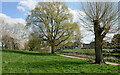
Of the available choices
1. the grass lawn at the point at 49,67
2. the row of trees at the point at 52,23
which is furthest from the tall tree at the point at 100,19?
the row of trees at the point at 52,23

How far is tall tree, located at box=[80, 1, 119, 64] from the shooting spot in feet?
21.9

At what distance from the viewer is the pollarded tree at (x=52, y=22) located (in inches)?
595

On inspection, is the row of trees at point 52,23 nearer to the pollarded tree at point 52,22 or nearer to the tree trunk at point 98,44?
the pollarded tree at point 52,22

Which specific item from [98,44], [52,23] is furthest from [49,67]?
[52,23]

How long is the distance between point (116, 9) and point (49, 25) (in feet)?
32.9

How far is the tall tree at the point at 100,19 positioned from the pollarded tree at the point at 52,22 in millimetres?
7680

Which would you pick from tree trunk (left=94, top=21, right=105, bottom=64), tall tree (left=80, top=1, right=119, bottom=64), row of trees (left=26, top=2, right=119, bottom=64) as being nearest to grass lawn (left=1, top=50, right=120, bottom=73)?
tree trunk (left=94, top=21, right=105, bottom=64)

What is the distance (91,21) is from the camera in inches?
285

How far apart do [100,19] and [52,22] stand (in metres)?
9.52

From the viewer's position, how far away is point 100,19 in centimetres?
691

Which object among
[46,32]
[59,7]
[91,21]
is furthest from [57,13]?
[91,21]

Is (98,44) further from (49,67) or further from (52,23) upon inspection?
(52,23)

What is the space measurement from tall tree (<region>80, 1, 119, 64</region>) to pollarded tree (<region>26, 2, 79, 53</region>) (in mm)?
7680

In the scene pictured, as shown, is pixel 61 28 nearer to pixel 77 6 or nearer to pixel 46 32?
pixel 46 32
